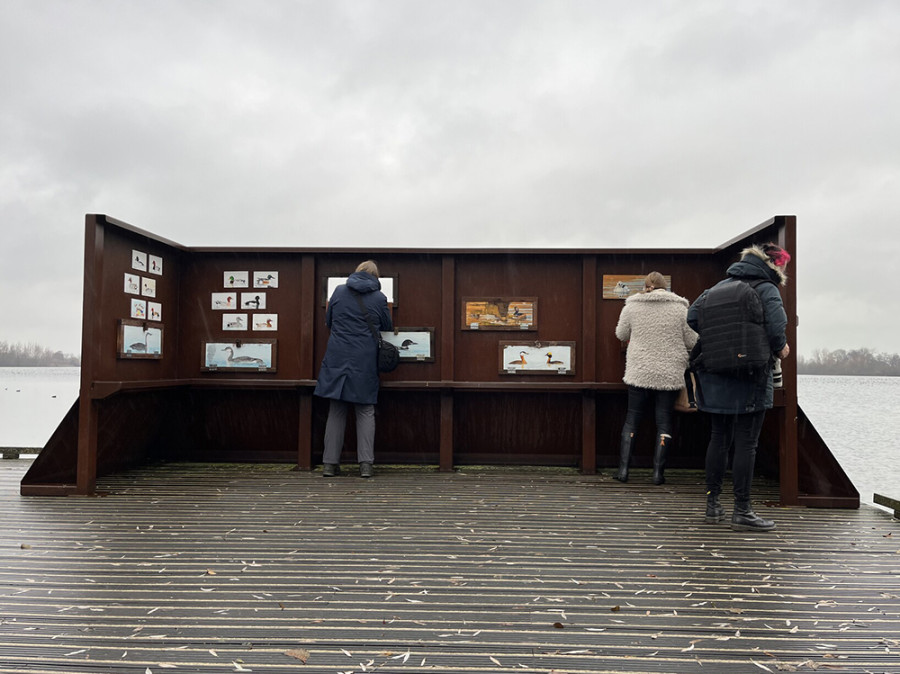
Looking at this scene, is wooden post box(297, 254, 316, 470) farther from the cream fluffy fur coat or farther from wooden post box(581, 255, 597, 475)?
the cream fluffy fur coat

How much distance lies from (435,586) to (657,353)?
3443 mm

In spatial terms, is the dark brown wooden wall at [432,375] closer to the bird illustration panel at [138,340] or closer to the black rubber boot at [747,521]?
the bird illustration panel at [138,340]

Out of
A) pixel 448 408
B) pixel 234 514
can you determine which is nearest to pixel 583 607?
pixel 234 514

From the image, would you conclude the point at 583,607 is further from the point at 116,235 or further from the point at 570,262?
the point at 116,235

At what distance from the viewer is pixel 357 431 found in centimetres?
610

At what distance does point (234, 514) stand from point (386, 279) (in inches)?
118

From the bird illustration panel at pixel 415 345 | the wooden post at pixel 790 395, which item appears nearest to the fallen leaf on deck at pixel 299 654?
the wooden post at pixel 790 395

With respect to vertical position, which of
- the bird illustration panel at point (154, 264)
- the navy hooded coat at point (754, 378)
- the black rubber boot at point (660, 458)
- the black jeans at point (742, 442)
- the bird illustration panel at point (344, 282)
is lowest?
the black rubber boot at point (660, 458)

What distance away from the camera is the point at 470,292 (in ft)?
22.0

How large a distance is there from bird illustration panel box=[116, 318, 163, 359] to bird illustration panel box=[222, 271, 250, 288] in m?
0.84

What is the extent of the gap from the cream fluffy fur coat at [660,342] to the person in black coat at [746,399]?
1242 millimetres

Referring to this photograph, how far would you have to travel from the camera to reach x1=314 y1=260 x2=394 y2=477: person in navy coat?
602cm

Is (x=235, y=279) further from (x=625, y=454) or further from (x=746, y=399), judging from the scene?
(x=746, y=399)

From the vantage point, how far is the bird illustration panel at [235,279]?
682cm
